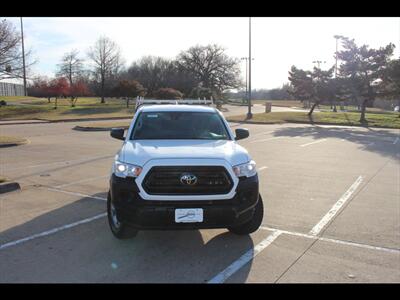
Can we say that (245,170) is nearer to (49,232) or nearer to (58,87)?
(49,232)

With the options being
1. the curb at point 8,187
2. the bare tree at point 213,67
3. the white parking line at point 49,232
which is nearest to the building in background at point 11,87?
the bare tree at point 213,67

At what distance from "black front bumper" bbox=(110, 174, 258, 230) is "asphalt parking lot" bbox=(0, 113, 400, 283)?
0.42m

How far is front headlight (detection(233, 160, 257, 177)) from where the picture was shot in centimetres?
495

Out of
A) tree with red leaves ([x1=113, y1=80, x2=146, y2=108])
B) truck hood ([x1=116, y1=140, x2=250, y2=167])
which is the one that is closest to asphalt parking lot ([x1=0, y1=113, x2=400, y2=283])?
truck hood ([x1=116, y1=140, x2=250, y2=167])

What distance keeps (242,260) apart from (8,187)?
5.62 m

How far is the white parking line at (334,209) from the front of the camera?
6.04 m

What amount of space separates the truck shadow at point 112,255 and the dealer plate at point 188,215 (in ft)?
1.55

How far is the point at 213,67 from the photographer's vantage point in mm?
87875

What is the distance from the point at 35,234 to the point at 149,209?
201 cm

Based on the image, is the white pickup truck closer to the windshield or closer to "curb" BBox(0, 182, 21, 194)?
the windshield

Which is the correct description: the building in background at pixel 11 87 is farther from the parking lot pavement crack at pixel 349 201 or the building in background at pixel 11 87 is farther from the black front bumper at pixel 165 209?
the black front bumper at pixel 165 209

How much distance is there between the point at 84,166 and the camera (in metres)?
11.8
